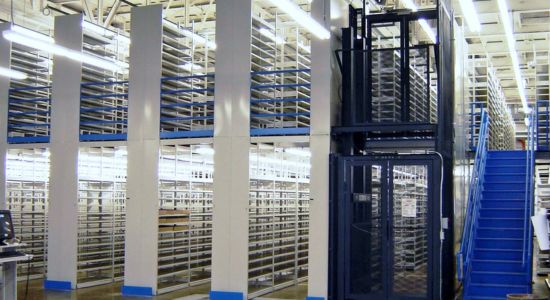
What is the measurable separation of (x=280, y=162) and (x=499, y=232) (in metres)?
4.84

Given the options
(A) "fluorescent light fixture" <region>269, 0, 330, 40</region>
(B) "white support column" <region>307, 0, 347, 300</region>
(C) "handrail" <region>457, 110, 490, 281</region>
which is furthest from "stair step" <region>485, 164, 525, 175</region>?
(A) "fluorescent light fixture" <region>269, 0, 330, 40</region>

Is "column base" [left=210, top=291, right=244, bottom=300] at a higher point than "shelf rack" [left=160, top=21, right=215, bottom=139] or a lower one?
lower

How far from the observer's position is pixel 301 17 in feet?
27.7

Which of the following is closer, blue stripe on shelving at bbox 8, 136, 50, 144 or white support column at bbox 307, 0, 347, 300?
white support column at bbox 307, 0, 347, 300

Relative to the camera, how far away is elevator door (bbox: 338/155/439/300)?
946 centimetres

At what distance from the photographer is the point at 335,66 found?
1041 cm

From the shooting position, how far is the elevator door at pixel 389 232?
9.46 m

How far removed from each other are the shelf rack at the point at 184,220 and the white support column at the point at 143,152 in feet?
1.08

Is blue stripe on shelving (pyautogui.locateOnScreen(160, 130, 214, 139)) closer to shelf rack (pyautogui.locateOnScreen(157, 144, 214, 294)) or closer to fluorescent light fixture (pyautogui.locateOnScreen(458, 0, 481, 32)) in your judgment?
shelf rack (pyautogui.locateOnScreen(157, 144, 214, 294))

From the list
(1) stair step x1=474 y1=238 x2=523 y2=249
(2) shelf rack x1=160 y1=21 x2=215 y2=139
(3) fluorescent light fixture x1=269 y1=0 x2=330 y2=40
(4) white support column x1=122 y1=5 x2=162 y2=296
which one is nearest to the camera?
(3) fluorescent light fixture x1=269 y1=0 x2=330 y2=40

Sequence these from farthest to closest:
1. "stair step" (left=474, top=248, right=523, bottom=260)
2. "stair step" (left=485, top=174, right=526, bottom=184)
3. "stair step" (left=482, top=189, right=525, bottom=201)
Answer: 1. "stair step" (left=485, top=174, right=526, bottom=184)
2. "stair step" (left=482, top=189, right=525, bottom=201)
3. "stair step" (left=474, top=248, right=523, bottom=260)

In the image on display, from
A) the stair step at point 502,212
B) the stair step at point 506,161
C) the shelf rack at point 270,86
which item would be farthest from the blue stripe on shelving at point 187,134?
the stair step at point 506,161

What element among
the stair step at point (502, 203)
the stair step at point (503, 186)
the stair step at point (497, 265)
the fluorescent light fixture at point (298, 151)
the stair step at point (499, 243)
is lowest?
the stair step at point (497, 265)

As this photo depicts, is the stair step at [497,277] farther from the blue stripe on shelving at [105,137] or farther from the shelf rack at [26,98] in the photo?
the shelf rack at [26,98]
